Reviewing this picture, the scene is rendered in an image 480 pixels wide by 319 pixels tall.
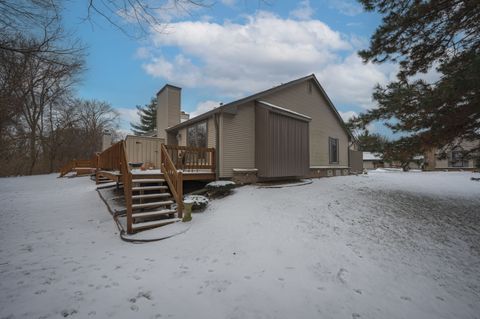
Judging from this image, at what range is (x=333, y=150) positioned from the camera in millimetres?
15016

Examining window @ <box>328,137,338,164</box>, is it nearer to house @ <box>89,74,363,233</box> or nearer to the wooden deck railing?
house @ <box>89,74,363,233</box>

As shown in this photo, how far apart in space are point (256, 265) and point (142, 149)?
9690mm

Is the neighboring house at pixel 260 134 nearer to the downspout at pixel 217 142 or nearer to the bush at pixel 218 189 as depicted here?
the downspout at pixel 217 142

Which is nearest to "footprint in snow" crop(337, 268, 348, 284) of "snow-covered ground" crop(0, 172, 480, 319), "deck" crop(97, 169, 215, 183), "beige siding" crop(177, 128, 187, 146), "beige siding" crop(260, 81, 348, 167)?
"snow-covered ground" crop(0, 172, 480, 319)

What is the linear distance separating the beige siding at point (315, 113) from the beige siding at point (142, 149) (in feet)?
21.3

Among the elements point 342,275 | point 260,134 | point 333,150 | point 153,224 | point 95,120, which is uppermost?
point 95,120

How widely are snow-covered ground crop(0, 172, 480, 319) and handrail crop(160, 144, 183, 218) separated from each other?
622mm

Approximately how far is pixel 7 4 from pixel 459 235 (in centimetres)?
911

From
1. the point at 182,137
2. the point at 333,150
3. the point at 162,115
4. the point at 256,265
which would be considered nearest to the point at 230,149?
the point at 182,137

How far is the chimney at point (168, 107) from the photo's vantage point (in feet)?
44.3

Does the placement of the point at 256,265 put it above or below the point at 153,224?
below

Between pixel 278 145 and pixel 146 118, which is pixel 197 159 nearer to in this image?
Result: pixel 278 145

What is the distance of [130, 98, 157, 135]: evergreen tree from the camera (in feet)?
113

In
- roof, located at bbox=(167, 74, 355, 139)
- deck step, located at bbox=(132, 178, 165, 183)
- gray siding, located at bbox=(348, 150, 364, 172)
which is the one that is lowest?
deck step, located at bbox=(132, 178, 165, 183)
